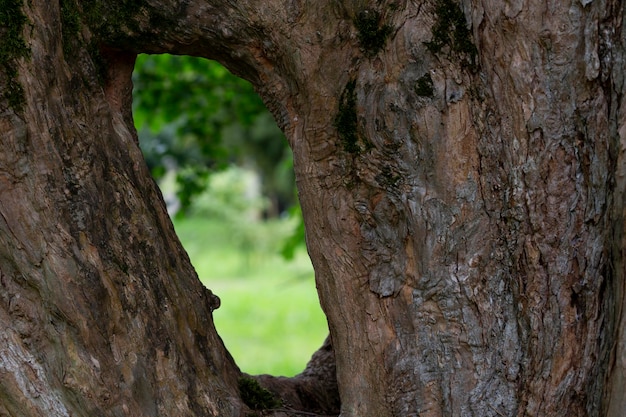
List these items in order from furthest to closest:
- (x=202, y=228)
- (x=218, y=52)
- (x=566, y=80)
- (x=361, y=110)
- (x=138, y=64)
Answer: (x=202, y=228), (x=138, y=64), (x=218, y=52), (x=361, y=110), (x=566, y=80)

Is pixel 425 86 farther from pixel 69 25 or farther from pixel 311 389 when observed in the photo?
pixel 311 389

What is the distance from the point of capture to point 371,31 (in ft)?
7.64

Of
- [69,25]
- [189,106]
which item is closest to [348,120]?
[69,25]

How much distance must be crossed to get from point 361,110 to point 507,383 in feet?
3.00

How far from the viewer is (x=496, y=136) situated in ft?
7.29

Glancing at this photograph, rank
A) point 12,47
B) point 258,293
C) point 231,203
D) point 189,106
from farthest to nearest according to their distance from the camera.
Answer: point 231,203 → point 258,293 → point 189,106 → point 12,47

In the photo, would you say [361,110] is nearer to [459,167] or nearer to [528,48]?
[459,167]

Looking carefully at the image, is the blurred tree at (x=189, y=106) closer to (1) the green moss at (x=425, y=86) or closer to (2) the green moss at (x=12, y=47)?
(2) the green moss at (x=12, y=47)

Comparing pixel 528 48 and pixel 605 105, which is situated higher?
pixel 528 48

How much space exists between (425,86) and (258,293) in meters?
12.4

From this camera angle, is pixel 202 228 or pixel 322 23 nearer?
pixel 322 23

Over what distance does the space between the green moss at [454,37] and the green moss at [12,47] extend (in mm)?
1170

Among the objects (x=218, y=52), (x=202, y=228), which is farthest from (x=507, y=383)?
(x=202, y=228)

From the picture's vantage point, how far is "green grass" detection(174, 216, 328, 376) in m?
9.83
